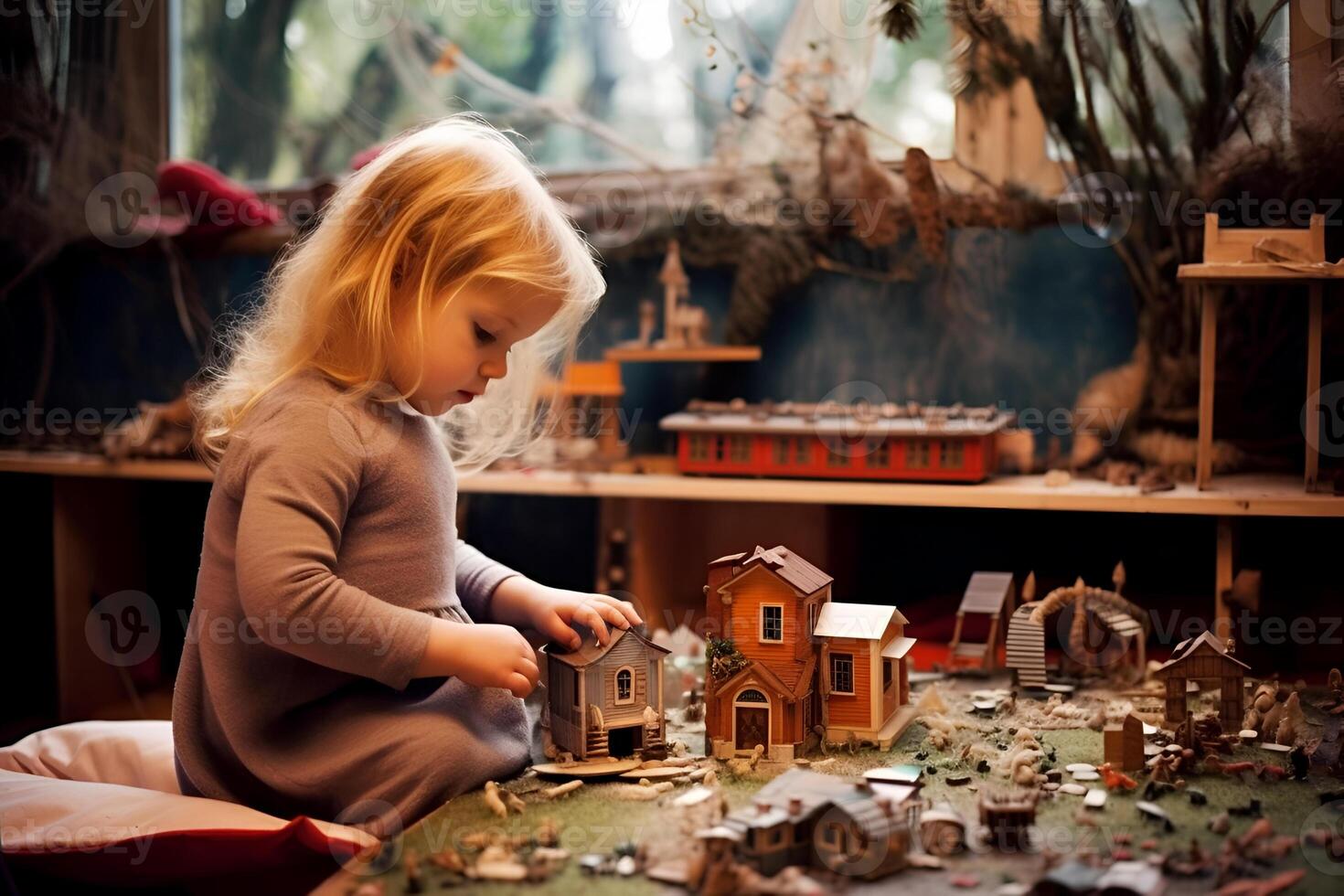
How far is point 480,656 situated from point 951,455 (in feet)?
2.55

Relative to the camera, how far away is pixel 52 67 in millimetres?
2049

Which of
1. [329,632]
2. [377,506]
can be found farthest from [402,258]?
[329,632]

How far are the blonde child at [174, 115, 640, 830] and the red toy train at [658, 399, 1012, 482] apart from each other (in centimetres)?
55

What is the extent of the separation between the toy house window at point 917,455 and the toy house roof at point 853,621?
1.34ft

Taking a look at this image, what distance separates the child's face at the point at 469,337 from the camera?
105 centimetres

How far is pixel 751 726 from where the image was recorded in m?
1.11

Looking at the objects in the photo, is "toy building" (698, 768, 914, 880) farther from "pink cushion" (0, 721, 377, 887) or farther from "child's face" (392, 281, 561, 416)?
"child's face" (392, 281, 561, 416)

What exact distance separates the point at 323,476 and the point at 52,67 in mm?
1472

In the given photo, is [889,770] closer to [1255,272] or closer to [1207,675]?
[1207,675]

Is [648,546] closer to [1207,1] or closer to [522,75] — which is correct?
[522,75]

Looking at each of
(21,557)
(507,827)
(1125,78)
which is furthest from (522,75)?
(507,827)

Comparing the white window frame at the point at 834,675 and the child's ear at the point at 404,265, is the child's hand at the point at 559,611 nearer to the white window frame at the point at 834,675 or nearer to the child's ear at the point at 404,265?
the white window frame at the point at 834,675

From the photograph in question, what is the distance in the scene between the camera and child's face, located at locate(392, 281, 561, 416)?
1.05m

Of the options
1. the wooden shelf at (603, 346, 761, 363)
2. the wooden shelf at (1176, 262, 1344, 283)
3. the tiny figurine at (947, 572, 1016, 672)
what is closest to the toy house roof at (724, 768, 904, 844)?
the tiny figurine at (947, 572, 1016, 672)
